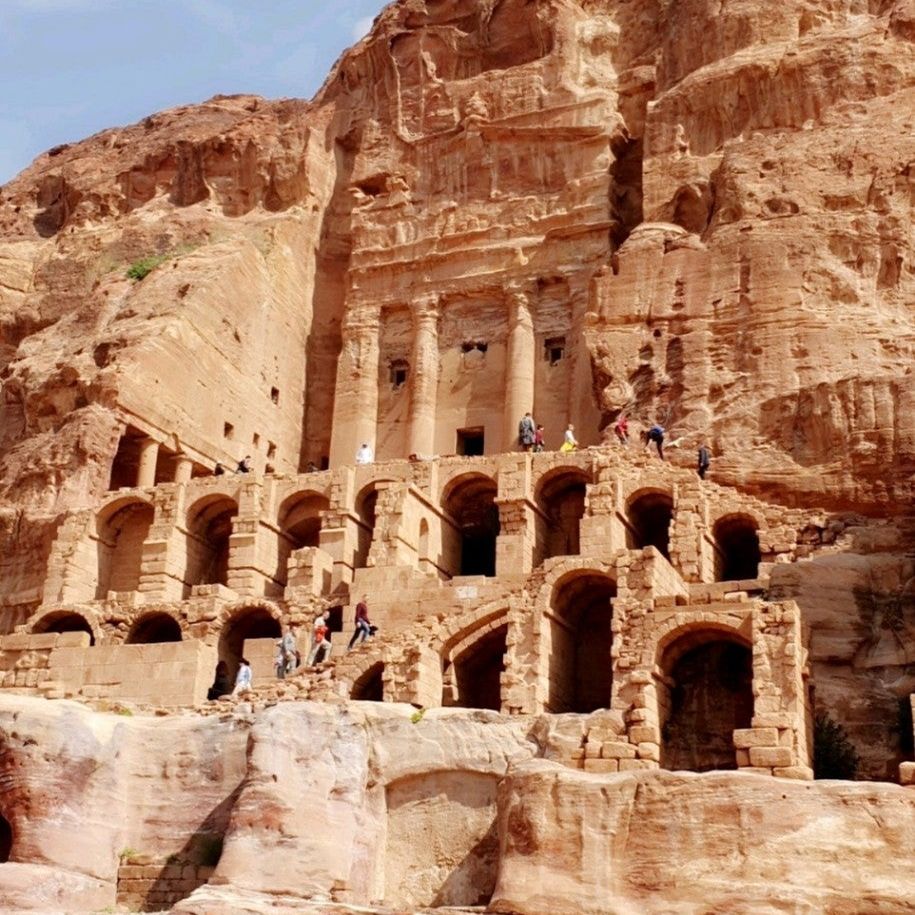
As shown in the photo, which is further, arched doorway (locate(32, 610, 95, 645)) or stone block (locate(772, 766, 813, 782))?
arched doorway (locate(32, 610, 95, 645))

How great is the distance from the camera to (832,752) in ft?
93.5

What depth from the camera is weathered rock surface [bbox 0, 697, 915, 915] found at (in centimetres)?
2027

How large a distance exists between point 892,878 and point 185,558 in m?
26.2

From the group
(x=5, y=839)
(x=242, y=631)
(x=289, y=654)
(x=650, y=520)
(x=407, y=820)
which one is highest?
(x=650, y=520)

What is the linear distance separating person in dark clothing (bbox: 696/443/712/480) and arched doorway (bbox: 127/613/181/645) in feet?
43.9

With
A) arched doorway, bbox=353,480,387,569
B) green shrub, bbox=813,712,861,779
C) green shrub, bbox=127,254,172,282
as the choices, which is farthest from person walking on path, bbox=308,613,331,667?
green shrub, bbox=127,254,172,282

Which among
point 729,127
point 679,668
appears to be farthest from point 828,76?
point 679,668

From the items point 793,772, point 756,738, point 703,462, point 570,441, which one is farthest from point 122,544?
point 793,772

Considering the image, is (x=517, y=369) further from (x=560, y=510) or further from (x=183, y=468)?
(x=183, y=468)

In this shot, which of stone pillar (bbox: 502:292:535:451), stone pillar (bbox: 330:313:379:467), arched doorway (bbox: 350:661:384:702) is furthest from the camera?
stone pillar (bbox: 330:313:379:467)

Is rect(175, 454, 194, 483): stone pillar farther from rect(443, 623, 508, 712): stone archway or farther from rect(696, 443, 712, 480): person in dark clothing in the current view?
rect(696, 443, 712, 480): person in dark clothing

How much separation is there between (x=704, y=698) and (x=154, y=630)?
15.4 meters

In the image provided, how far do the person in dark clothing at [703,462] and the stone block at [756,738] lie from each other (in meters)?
12.3

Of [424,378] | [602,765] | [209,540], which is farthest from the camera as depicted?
[424,378]
